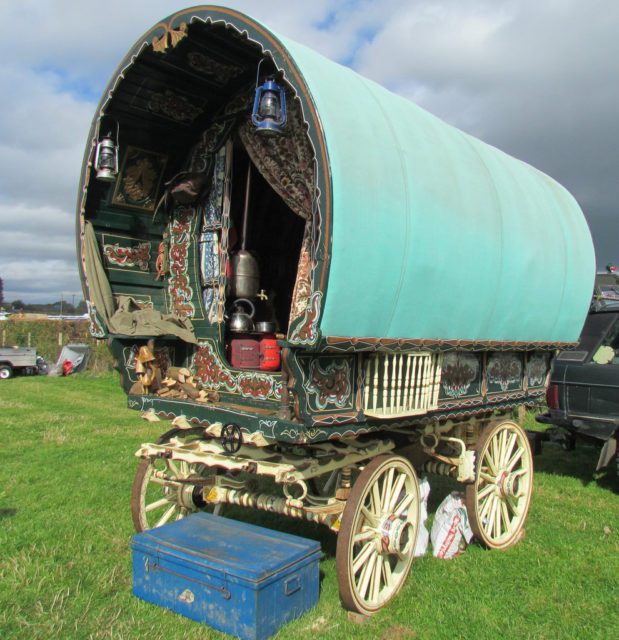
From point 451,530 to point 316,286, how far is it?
2705 millimetres

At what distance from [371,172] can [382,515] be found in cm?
223

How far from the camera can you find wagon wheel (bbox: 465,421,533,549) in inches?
210

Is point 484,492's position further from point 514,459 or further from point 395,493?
point 395,493

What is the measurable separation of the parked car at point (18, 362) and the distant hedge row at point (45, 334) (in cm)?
212

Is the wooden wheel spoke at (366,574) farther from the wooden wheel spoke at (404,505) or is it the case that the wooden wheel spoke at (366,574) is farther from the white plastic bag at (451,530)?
the white plastic bag at (451,530)

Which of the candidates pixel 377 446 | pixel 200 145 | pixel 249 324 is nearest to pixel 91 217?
pixel 200 145

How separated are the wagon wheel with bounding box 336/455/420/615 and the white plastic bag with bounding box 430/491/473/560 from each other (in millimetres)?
583

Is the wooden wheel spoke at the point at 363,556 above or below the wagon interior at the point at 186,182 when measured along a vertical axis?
below

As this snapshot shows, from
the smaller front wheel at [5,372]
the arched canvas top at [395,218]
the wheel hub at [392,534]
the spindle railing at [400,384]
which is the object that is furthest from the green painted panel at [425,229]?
the smaller front wheel at [5,372]

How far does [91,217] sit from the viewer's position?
15.8ft

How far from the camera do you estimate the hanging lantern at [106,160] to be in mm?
4555

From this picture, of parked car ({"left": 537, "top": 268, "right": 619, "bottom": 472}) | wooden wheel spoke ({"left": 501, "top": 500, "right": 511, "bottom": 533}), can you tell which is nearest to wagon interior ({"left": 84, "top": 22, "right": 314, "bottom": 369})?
wooden wheel spoke ({"left": 501, "top": 500, "right": 511, "bottom": 533})

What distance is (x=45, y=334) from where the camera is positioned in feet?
84.6

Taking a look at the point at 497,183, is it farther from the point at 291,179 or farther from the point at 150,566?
the point at 150,566
